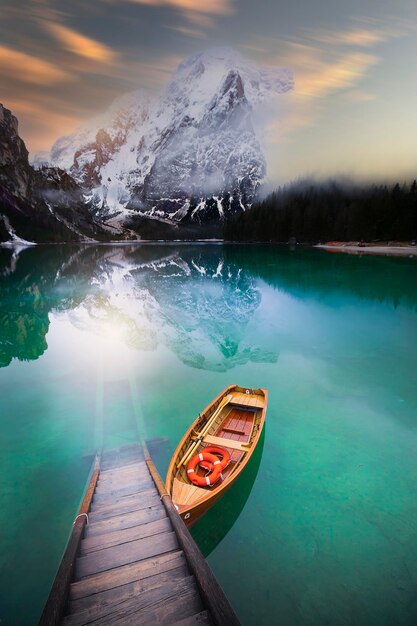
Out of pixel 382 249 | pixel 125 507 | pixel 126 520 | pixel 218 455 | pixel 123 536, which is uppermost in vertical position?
pixel 382 249

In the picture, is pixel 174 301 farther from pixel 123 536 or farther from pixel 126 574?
pixel 126 574

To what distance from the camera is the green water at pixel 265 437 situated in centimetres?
803

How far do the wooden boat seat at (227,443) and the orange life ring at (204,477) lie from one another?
0.71 meters

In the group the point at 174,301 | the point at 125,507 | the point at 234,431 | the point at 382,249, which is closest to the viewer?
the point at 125,507

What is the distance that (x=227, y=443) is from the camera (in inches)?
436

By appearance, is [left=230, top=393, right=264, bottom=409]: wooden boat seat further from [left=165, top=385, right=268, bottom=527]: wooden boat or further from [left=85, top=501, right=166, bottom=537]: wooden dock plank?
[left=85, top=501, right=166, bottom=537]: wooden dock plank

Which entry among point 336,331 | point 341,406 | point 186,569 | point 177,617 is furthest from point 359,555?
point 336,331

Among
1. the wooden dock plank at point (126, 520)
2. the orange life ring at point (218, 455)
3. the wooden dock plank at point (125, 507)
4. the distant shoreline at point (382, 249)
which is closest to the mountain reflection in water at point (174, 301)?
the orange life ring at point (218, 455)

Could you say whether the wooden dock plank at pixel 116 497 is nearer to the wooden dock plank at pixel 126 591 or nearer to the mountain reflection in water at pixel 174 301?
the wooden dock plank at pixel 126 591

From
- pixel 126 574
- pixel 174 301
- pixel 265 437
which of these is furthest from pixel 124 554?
pixel 174 301

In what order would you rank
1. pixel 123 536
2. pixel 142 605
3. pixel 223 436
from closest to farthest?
pixel 142 605
pixel 123 536
pixel 223 436

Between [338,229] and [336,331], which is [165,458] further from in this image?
[338,229]

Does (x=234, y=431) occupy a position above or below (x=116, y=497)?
below

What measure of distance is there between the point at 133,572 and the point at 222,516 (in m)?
4.11
